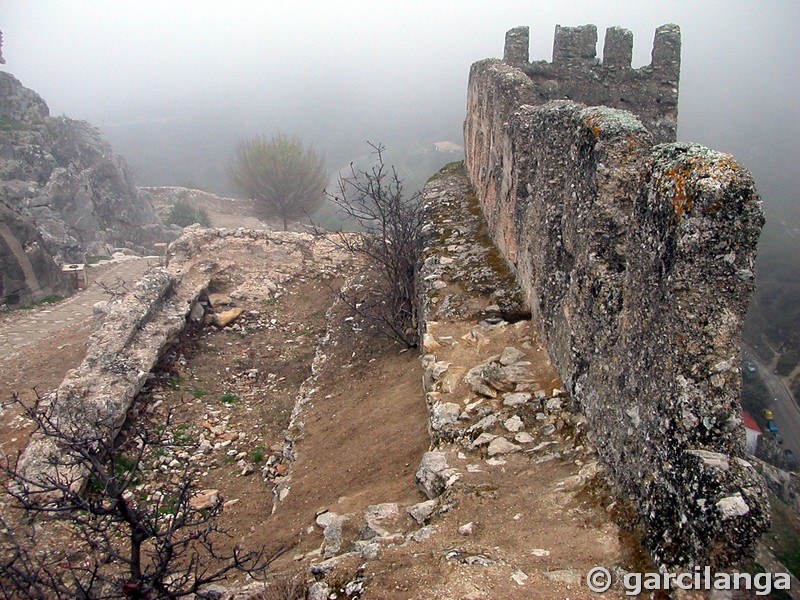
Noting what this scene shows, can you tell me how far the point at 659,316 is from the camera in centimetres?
301

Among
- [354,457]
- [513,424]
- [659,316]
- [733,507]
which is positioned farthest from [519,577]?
[354,457]

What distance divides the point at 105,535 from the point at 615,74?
9.65m

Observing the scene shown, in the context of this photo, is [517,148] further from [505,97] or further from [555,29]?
[555,29]

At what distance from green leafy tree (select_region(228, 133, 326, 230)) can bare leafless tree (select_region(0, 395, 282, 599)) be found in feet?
61.0

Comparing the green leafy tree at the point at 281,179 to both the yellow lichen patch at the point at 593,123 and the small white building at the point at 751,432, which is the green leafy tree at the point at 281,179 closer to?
the small white building at the point at 751,432

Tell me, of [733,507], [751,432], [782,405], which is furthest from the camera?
[782,405]

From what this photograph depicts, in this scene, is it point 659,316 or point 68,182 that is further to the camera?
point 68,182

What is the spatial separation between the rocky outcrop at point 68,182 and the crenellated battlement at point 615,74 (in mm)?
15974

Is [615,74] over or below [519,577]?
over

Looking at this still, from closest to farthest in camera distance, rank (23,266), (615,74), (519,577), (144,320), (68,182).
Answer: (519,577) → (144,320) → (615,74) → (23,266) → (68,182)

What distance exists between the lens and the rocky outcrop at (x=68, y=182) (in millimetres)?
21672

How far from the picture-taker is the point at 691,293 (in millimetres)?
2816

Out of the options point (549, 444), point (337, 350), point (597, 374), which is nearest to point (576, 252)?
point (597, 374)

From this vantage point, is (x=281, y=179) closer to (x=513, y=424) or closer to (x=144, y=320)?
(x=144, y=320)
